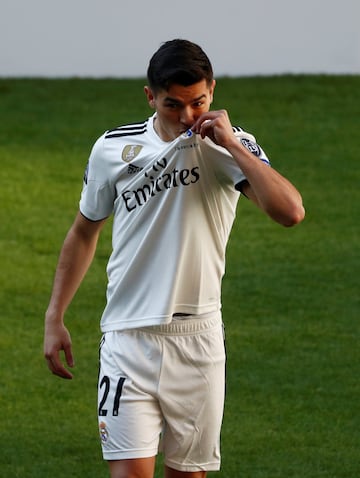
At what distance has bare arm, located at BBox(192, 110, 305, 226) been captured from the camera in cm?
442

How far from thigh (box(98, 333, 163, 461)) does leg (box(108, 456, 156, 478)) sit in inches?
0.6

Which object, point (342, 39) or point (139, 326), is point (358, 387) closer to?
point (139, 326)

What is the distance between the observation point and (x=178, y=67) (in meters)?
4.54

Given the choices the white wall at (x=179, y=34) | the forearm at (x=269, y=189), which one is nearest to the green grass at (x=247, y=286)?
the white wall at (x=179, y=34)

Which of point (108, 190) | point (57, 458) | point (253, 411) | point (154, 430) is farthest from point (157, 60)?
point (253, 411)

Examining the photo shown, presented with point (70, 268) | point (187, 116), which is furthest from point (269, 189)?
point (70, 268)

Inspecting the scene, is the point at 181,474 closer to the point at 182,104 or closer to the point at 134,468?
the point at 134,468

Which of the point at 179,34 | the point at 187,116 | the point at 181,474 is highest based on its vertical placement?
the point at 179,34

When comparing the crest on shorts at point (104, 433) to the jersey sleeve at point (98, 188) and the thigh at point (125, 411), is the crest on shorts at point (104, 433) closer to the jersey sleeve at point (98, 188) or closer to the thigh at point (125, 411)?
the thigh at point (125, 411)

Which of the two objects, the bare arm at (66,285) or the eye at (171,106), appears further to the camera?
the bare arm at (66,285)

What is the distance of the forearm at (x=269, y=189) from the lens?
442 cm

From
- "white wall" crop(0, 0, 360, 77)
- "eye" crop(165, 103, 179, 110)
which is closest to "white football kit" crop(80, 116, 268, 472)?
"eye" crop(165, 103, 179, 110)

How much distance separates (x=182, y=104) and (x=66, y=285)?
0.85 m

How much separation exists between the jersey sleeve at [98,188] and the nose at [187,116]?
0.40 metres
